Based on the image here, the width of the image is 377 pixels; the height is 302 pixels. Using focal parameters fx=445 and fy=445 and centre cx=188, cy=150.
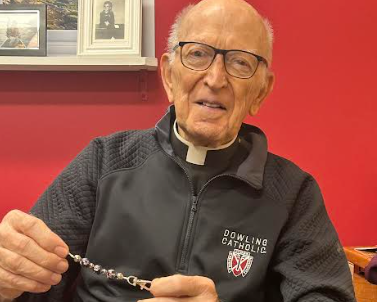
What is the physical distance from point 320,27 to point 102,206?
1413mm

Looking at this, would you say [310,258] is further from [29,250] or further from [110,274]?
[29,250]

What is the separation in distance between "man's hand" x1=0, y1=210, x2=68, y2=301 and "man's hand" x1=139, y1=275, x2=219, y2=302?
203 millimetres

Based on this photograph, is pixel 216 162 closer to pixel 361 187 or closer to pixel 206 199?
pixel 206 199

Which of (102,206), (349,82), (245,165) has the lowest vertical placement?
(102,206)

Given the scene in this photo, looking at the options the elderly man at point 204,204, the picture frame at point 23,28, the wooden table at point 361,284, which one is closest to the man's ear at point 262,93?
the elderly man at point 204,204

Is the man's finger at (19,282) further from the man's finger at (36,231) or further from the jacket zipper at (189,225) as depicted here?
the jacket zipper at (189,225)

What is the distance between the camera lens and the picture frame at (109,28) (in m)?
1.84

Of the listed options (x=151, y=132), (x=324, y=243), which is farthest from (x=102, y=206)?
(x=324, y=243)

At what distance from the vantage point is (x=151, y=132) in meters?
1.26

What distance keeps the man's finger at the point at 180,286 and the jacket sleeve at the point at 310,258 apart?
29 centimetres

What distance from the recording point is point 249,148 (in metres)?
1.25

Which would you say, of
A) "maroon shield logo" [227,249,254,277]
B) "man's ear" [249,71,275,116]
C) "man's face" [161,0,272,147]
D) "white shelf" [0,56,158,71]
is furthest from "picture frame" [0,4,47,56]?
"maroon shield logo" [227,249,254,277]

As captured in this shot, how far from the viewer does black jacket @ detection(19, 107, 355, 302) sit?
1075 millimetres

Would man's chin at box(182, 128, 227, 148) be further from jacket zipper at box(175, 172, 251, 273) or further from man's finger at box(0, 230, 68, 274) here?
man's finger at box(0, 230, 68, 274)
